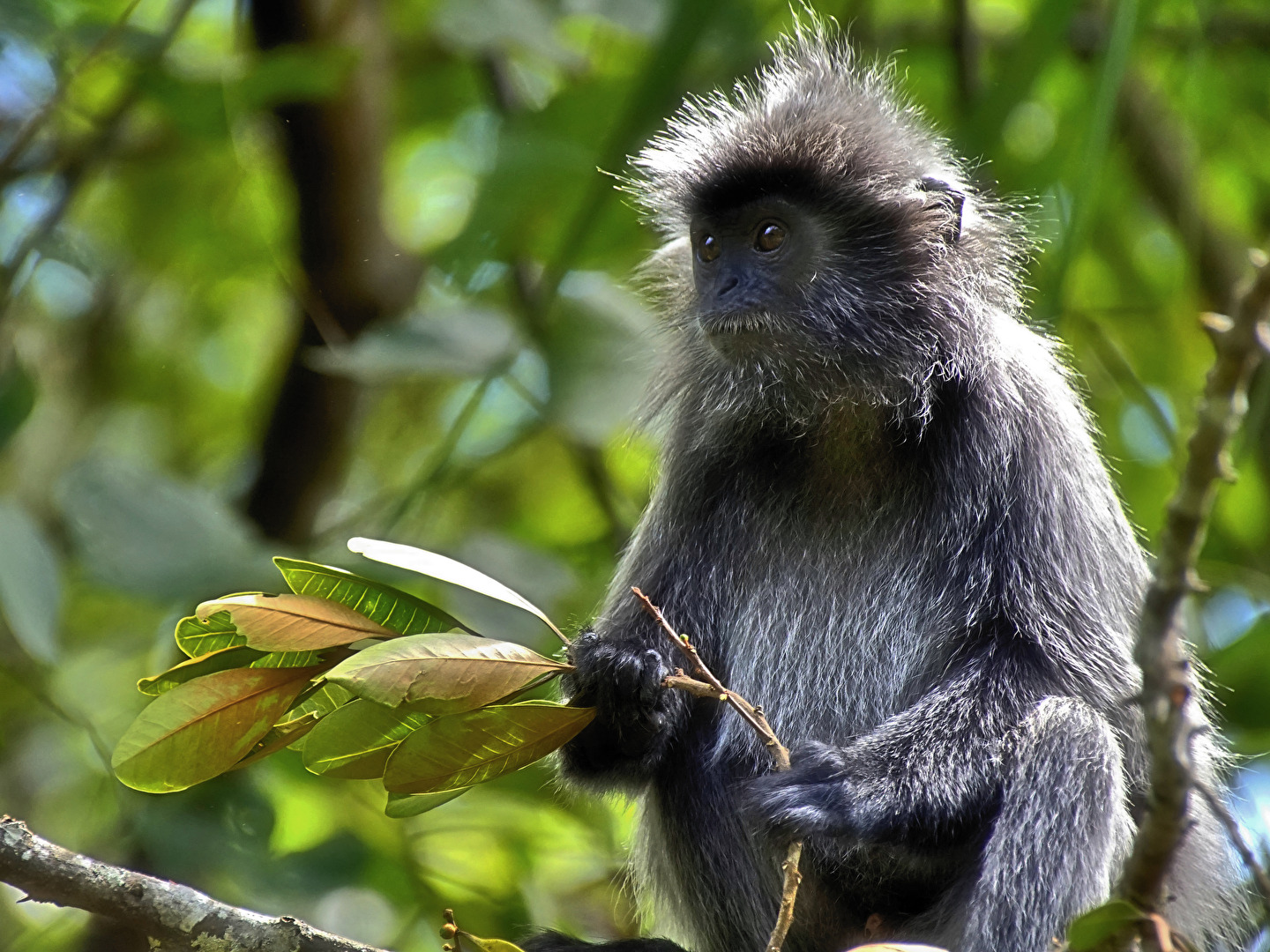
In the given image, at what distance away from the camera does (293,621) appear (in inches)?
86.7

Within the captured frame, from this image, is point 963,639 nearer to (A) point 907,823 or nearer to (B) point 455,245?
(A) point 907,823

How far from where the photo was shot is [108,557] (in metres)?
3.71

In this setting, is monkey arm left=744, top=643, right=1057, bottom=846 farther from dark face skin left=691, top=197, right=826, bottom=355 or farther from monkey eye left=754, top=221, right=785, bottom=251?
monkey eye left=754, top=221, right=785, bottom=251

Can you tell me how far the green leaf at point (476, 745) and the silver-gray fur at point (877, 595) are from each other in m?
0.52

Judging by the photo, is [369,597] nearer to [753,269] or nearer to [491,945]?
[491,945]

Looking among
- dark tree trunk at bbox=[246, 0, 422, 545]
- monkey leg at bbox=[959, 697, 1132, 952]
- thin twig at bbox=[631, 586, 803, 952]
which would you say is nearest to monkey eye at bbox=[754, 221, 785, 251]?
monkey leg at bbox=[959, 697, 1132, 952]

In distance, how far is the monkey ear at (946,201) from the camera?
11.7ft

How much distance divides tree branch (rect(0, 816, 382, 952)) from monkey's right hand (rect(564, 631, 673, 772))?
81cm

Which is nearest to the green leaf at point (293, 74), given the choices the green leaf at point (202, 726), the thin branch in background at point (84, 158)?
the thin branch in background at point (84, 158)

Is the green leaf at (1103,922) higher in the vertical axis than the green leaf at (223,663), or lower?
higher

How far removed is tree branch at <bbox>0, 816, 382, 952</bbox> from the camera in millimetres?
2082

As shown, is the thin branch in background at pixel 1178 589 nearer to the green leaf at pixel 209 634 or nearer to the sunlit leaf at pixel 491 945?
the sunlit leaf at pixel 491 945

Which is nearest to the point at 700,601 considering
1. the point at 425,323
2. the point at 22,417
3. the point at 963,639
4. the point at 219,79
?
the point at 963,639

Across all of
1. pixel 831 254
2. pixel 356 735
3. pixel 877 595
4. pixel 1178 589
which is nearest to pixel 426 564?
pixel 356 735
